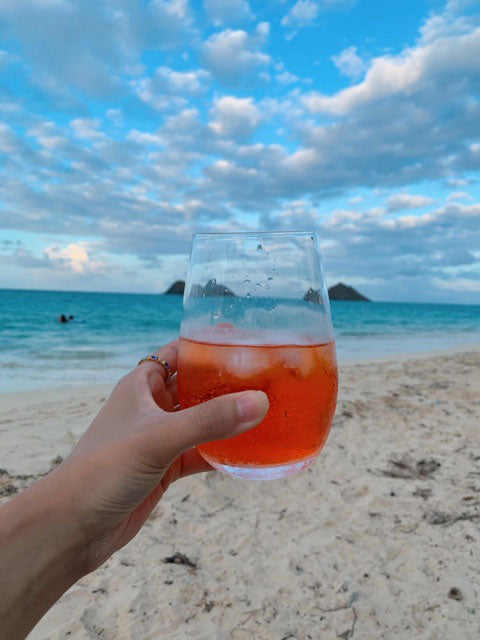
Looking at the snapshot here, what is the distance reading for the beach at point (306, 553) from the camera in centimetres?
211

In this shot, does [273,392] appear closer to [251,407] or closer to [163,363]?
[251,407]

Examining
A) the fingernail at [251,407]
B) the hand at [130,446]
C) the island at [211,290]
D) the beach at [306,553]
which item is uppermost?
the island at [211,290]

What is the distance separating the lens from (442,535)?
2.74 m

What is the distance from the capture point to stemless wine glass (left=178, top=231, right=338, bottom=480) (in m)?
1.17

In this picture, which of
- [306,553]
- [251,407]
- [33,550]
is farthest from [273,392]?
[306,553]

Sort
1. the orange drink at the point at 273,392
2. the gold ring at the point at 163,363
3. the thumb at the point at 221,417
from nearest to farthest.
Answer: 1. the thumb at the point at 221,417
2. the orange drink at the point at 273,392
3. the gold ring at the point at 163,363

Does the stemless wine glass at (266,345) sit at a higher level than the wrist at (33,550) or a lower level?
higher

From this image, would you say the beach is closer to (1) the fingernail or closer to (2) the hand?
(2) the hand

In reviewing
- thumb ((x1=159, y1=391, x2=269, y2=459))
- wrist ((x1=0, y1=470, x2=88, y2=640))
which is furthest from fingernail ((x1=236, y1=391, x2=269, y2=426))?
wrist ((x1=0, y1=470, x2=88, y2=640))

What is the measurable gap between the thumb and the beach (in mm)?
1415

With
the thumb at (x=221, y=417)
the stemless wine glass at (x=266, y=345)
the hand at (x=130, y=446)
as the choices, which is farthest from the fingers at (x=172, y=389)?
the thumb at (x=221, y=417)

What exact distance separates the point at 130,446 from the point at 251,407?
341 millimetres

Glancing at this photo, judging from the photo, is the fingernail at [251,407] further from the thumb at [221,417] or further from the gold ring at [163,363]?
the gold ring at [163,363]

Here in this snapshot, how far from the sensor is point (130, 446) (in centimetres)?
119
